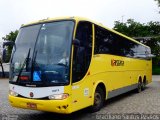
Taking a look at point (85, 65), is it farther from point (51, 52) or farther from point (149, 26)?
point (149, 26)

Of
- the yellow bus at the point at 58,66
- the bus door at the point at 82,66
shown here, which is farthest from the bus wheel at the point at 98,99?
the bus door at the point at 82,66

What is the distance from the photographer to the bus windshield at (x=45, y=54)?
8.87 m

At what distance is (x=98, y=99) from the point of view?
11086 mm

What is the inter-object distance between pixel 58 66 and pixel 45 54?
0.59 m

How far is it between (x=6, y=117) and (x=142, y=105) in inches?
208

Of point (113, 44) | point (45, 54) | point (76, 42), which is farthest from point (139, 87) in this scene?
point (45, 54)

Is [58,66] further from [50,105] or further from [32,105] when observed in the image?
[32,105]

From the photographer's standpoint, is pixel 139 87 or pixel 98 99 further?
pixel 139 87

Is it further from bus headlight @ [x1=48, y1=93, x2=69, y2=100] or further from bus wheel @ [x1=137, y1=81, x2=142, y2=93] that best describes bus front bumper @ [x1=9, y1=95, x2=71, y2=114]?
bus wheel @ [x1=137, y1=81, x2=142, y2=93]

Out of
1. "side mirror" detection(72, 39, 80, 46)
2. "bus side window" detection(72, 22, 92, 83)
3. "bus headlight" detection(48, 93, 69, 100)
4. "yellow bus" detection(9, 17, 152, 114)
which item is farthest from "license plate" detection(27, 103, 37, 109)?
"side mirror" detection(72, 39, 80, 46)

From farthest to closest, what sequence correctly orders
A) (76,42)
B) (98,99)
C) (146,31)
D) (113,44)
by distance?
(146,31)
(113,44)
(98,99)
(76,42)

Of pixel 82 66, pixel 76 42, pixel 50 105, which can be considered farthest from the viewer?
pixel 82 66

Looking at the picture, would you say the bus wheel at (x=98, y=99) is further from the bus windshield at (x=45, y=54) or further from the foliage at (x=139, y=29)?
the foliage at (x=139, y=29)

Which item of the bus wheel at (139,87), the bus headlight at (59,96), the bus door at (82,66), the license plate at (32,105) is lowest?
the bus wheel at (139,87)
